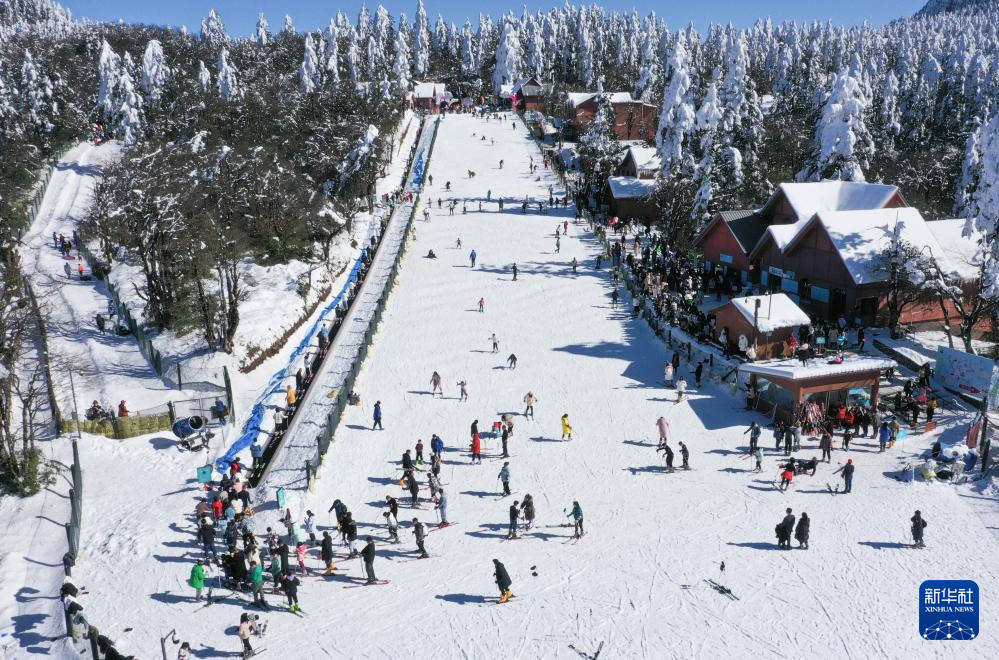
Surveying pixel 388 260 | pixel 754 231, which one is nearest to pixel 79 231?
pixel 388 260

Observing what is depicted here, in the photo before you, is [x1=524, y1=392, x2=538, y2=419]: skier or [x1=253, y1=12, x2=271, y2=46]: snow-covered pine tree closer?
[x1=524, y1=392, x2=538, y2=419]: skier

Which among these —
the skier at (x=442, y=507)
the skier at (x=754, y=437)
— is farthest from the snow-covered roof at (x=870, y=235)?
the skier at (x=442, y=507)

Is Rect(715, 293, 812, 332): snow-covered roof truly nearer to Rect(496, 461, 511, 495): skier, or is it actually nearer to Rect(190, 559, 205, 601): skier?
Rect(496, 461, 511, 495): skier

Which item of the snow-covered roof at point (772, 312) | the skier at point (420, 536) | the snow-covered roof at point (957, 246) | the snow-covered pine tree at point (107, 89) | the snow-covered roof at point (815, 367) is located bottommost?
the skier at point (420, 536)

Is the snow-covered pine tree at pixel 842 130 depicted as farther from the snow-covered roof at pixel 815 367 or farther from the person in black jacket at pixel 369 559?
the person in black jacket at pixel 369 559

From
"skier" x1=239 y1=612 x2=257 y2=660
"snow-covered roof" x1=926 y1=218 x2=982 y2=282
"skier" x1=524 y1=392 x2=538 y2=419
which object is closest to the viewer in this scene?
"skier" x1=239 y1=612 x2=257 y2=660

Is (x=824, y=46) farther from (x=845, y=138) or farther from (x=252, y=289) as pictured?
(x=252, y=289)

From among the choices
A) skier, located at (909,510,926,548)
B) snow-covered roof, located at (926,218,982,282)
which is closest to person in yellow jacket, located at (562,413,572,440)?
skier, located at (909,510,926,548)
